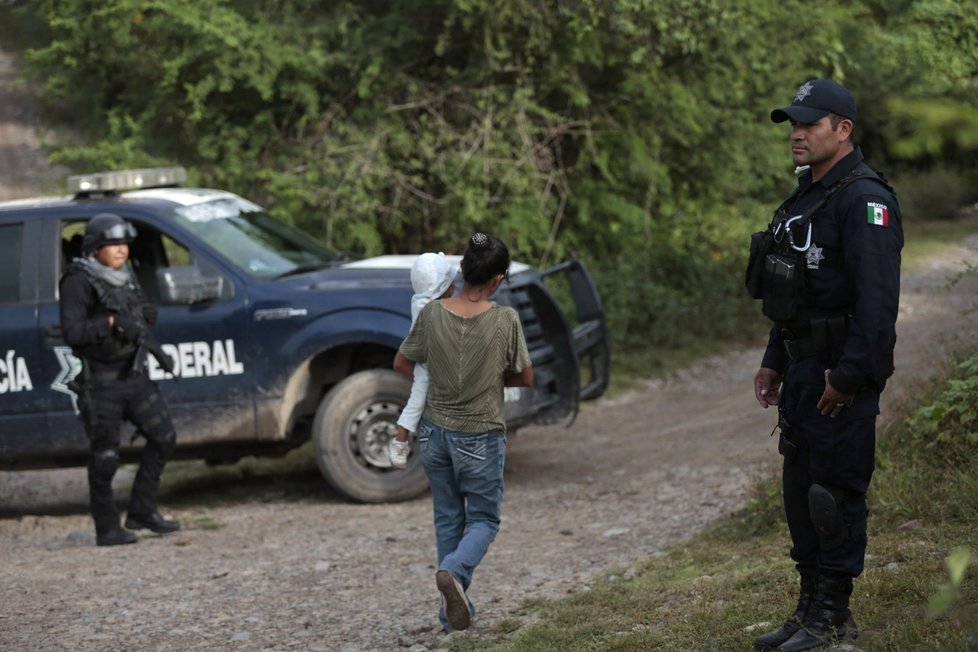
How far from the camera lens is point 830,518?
4.02 meters

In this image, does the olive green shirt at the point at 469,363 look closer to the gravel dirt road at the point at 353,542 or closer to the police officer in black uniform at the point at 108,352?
the gravel dirt road at the point at 353,542

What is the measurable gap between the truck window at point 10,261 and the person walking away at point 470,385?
151 inches

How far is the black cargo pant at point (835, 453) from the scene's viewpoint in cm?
407

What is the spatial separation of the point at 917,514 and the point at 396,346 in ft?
11.0

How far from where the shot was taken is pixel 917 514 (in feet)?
18.4

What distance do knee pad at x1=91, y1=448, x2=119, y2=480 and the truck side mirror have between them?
1061mm

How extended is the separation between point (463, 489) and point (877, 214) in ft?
6.64

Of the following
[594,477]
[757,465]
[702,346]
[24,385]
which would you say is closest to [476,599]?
[757,465]

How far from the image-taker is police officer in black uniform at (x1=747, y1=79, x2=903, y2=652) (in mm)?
3967

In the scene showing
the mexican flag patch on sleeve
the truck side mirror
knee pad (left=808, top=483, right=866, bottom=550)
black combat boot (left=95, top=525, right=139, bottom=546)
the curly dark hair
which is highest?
the mexican flag patch on sleeve

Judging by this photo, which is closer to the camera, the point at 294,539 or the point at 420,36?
the point at 294,539

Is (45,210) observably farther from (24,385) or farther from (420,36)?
(420,36)

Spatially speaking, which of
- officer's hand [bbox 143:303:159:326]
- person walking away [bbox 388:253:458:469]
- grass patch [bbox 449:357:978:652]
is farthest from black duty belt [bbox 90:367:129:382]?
grass patch [bbox 449:357:978:652]

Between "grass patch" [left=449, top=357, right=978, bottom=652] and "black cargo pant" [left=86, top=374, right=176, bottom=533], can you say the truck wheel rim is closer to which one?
"black cargo pant" [left=86, top=374, right=176, bottom=533]
